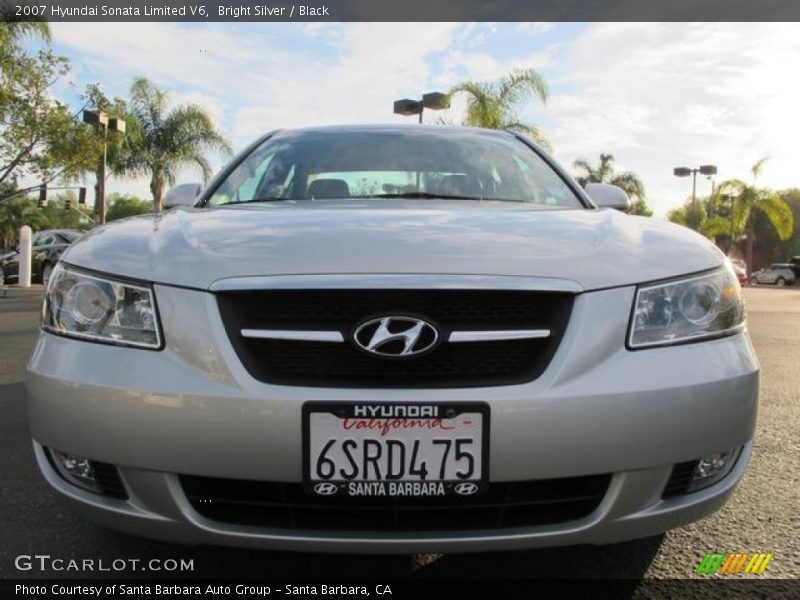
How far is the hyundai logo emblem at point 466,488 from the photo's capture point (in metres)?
1.50

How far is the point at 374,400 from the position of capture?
4.86ft

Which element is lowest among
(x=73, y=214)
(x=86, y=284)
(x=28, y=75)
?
(x=73, y=214)

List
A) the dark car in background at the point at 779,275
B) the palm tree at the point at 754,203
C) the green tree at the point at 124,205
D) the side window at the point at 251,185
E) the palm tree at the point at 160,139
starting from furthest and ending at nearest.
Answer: the green tree at the point at 124,205 < the dark car in background at the point at 779,275 < the palm tree at the point at 754,203 < the palm tree at the point at 160,139 < the side window at the point at 251,185

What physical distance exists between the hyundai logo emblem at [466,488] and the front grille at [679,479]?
0.47 m

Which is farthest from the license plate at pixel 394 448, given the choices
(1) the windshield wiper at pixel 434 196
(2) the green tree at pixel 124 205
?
(2) the green tree at pixel 124 205

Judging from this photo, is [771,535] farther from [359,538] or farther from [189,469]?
[189,469]

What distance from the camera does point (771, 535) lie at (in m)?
A: 2.21

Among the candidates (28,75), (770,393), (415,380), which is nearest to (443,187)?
(415,380)

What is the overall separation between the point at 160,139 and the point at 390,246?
22.0 metres

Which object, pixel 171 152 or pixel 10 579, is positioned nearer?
pixel 10 579

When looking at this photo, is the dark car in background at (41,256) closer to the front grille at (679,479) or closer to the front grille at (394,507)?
the front grille at (394,507)

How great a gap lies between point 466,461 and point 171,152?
72.6ft

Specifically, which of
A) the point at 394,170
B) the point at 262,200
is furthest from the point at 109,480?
the point at 394,170

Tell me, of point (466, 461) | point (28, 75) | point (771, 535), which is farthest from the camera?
point (28, 75)
